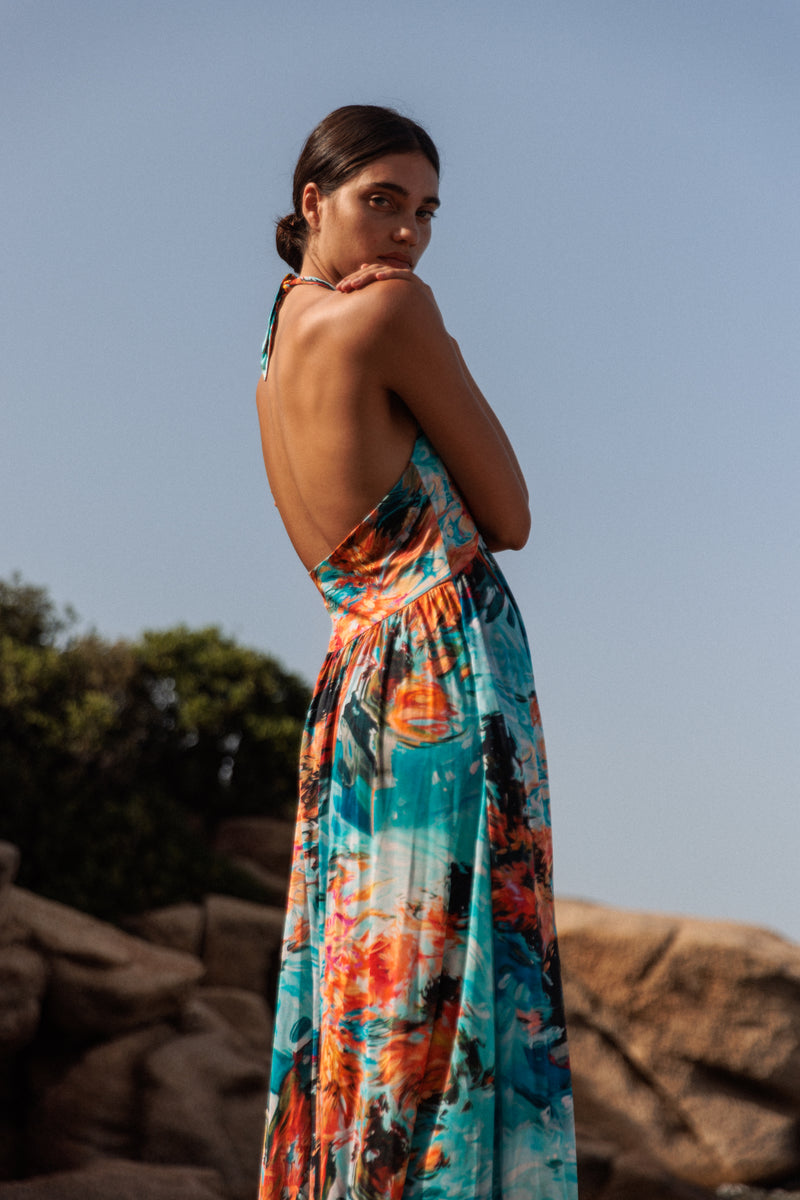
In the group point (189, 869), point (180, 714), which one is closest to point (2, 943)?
point (189, 869)

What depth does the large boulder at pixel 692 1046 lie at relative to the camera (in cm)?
653

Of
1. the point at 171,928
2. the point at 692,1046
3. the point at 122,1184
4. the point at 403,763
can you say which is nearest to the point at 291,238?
the point at 403,763

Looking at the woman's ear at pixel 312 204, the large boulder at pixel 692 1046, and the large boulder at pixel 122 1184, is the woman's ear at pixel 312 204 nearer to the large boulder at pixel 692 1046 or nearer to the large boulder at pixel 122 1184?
the large boulder at pixel 122 1184

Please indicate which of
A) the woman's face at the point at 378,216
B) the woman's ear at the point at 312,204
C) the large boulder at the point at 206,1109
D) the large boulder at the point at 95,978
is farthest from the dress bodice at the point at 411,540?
the large boulder at the point at 95,978

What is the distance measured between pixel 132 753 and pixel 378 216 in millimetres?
5793

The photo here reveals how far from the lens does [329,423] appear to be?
2199mm

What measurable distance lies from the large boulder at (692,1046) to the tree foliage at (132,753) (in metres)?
2.27

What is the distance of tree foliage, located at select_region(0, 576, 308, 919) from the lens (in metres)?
6.78

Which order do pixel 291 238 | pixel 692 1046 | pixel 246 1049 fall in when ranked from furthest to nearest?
1. pixel 692 1046
2. pixel 246 1049
3. pixel 291 238

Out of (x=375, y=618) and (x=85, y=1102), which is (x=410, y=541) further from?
(x=85, y=1102)

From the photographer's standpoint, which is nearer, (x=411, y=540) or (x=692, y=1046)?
(x=411, y=540)

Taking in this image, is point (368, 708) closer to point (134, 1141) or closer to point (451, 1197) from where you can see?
point (451, 1197)

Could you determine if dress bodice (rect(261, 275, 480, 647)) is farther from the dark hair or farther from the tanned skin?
the dark hair

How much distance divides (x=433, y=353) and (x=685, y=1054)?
548 centimetres
